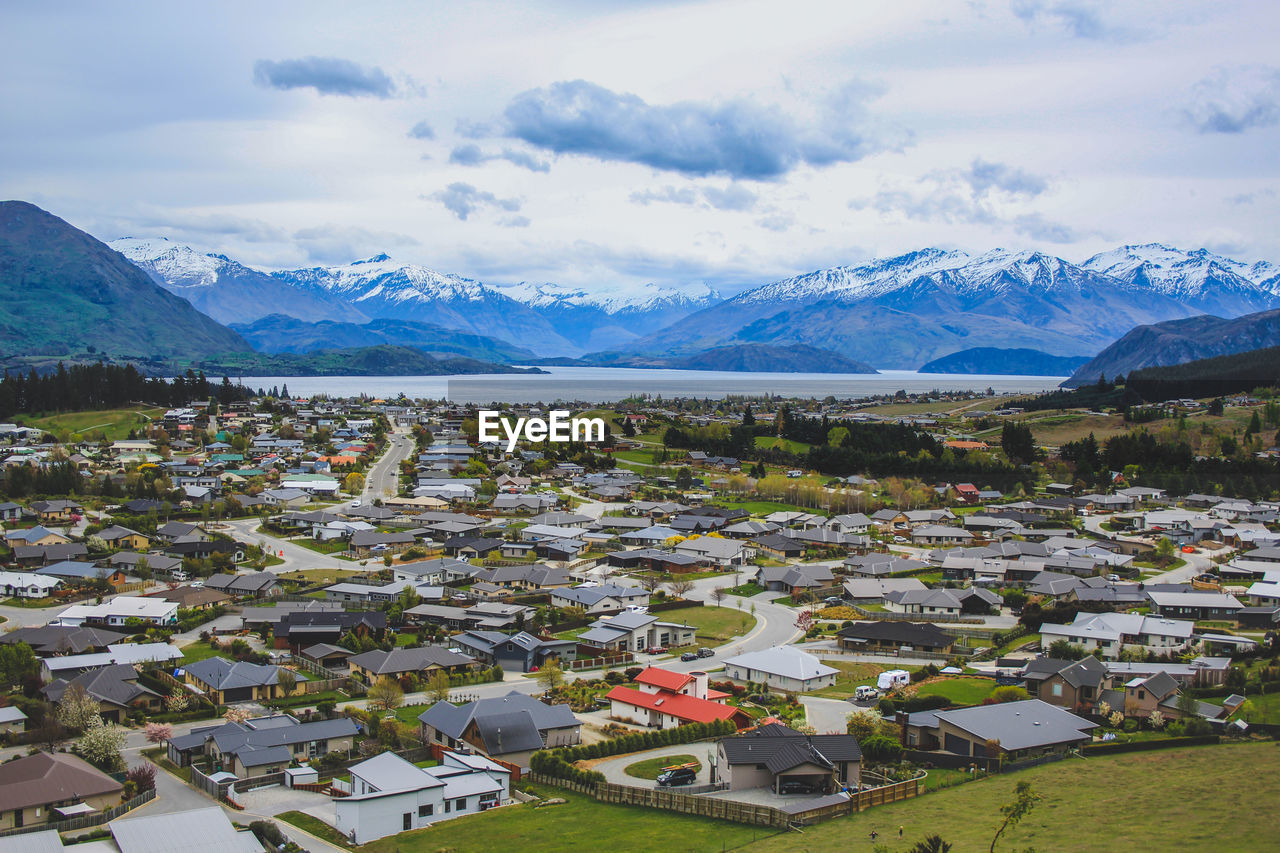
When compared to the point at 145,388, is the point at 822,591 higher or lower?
lower

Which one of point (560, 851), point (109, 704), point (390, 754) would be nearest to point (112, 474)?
point (109, 704)

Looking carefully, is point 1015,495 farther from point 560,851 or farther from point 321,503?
point 560,851

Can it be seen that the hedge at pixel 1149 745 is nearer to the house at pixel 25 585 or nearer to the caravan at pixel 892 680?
the caravan at pixel 892 680

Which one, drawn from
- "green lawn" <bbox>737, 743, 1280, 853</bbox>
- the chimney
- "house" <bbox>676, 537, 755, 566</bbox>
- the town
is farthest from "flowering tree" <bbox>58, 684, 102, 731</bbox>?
"house" <bbox>676, 537, 755, 566</bbox>

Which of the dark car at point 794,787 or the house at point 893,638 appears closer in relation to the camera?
the dark car at point 794,787

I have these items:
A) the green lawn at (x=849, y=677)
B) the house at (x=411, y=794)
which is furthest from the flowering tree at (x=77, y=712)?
the green lawn at (x=849, y=677)

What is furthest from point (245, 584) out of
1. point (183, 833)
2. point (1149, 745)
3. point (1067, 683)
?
point (1149, 745)

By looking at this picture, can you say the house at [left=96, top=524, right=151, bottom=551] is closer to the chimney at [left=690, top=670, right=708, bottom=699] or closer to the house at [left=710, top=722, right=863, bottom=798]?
the chimney at [left=690, top=670, right=708, bottom=699]
